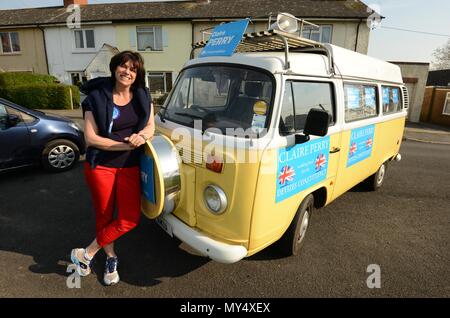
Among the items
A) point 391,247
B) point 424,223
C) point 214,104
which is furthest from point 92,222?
point 424,223

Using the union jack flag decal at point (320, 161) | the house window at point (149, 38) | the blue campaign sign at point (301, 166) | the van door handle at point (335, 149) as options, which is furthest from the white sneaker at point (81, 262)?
the house window at point (149, 38)

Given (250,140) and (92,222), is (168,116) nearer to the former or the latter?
(250,140)

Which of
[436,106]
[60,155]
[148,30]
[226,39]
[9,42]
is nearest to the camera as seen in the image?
[226,39]

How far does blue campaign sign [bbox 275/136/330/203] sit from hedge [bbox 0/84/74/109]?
57.0 ft

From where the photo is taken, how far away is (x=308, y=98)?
→ 9.80 ft

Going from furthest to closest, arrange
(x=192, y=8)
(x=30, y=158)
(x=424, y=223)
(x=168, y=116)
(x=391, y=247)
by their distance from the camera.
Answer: (x=192, y=8)
(x=30, y=158)
(x=424, y=223)
(x=391, y=247)
(x=168, y=116)

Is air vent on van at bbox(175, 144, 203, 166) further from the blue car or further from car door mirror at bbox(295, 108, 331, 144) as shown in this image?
the blue car

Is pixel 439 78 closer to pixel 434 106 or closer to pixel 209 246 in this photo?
pixel 434 106

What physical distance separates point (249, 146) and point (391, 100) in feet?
12.7

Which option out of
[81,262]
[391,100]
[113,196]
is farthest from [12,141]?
[391,100]

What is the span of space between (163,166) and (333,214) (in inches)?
121

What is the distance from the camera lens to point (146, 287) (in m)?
2.87

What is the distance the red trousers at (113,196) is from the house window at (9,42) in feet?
84.6

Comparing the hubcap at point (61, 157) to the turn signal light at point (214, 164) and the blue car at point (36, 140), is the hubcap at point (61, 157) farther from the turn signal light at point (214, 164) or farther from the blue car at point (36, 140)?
the turn signal light at point (214, 164)
